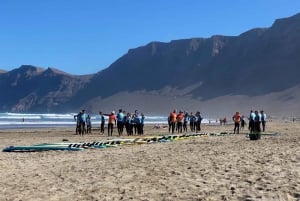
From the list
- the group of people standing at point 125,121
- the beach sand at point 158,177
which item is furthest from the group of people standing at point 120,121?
the beach sand at point 158,177

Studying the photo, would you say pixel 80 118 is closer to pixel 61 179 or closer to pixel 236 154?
pixel 236 154

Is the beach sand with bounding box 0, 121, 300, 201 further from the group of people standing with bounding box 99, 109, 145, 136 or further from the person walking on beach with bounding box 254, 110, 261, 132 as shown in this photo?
the person walking on beach with bounding box 254, 110, 261, 132

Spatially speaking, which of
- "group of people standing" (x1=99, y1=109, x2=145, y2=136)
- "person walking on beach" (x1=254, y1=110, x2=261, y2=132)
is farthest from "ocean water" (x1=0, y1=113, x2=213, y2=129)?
"person walking on beach" (x1=254, y1=110, x2=261, y2=132)

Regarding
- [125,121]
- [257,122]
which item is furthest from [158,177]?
[257,122]

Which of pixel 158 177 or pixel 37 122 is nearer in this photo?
pixel 158 177

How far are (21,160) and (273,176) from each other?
816 cm

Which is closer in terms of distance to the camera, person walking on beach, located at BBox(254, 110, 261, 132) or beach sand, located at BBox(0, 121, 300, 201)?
beach sand, located at BBox(0, 121, 300, 201)

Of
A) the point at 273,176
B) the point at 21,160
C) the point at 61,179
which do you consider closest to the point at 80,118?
the point at 21,160

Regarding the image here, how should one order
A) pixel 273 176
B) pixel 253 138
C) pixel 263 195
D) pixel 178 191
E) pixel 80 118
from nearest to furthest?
pixel 263 195, pixel 178 191, pixel 273 176, pixel 253 138, pixel 80 118

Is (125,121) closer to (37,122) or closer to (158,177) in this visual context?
(158,177)

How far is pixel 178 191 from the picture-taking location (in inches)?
339

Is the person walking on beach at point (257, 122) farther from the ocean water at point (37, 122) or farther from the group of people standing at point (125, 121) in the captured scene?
the ocean water at point (37, 122)

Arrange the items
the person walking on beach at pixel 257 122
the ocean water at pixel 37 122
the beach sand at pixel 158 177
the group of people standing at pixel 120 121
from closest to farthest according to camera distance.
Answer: the beach sand at pixel 158 177 → the group of people standing at pixel 120 121 → the person walking on beach at pixel 257 122 → the ocean water at pixel 37 122

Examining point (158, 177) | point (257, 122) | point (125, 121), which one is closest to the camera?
point (158, 177)
